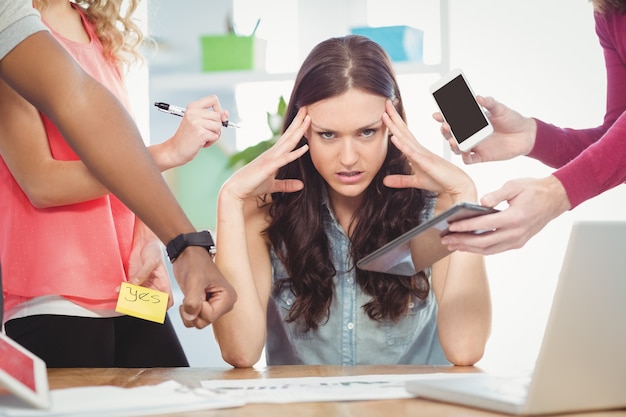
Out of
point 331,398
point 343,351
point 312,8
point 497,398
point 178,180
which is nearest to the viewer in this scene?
point 497,398

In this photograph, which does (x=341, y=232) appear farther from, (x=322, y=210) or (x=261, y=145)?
(x=261, y=145)

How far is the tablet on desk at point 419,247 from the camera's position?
3.69ft

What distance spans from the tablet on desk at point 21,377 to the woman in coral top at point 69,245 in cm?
41

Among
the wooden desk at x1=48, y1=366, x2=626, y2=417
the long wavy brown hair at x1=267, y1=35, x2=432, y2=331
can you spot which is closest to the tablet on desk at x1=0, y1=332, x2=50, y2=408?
the wooden desk at x1=48, y1=366, x2=626, y2=417

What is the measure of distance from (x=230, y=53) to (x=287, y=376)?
1.77 meters

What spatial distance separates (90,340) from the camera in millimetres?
1484

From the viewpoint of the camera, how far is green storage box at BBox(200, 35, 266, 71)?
2.83 m

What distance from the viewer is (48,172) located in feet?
4.78

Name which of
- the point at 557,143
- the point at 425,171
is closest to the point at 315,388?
the point at 425,171

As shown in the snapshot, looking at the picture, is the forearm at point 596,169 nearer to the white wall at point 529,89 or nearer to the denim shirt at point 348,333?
the denim shirt at point 348,333

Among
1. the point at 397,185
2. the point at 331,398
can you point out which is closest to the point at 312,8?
the point at 397,185

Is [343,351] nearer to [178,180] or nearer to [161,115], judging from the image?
[178,180]

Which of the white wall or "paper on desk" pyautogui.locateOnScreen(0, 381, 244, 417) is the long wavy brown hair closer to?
"paper on desk" pyautogui.locateOnScreen(0, 381, 244, 417)

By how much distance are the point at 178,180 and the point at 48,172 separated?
1.39 m
